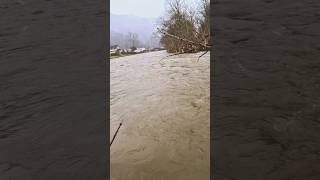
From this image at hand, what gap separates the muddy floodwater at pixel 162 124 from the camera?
14.7 feet

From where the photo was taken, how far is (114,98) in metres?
7.25

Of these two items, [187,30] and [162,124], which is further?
[187,30]

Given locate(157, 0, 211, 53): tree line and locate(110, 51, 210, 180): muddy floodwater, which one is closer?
locate(110, 51, 210, 180): muddy floodwater

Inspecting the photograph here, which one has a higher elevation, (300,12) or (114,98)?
(300,12)

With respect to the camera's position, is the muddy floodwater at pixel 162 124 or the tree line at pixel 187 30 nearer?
the muddy floodwater at pixel 162 124

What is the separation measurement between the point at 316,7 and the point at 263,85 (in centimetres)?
47

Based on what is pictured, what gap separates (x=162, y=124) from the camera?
5.55 meters

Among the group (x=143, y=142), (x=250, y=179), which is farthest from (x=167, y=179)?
(x=250, y=179)

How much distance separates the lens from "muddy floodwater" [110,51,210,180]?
447 cm

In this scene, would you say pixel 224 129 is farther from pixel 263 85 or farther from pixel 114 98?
pixel 114 98

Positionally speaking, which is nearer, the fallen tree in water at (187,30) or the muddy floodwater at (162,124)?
the muddy floodwater at (162,124)
